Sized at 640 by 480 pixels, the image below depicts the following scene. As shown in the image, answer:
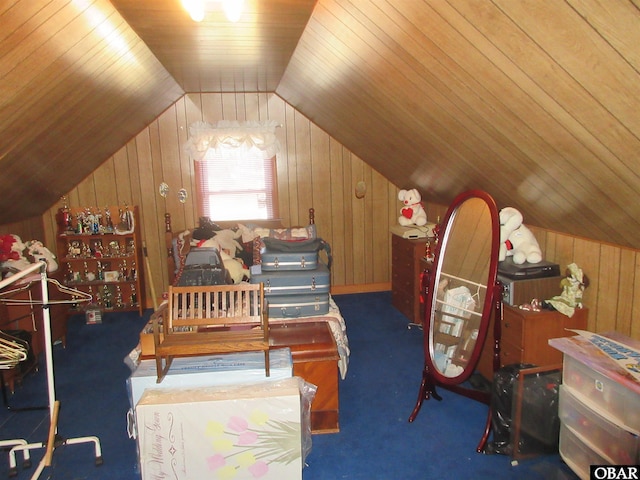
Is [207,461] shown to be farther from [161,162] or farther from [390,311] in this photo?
[161,162]

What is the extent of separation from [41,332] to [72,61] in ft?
8.19

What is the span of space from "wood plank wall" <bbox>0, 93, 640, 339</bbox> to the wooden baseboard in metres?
0.01

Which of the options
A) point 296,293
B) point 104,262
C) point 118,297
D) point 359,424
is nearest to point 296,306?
point 296,293

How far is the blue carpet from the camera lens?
2.42m

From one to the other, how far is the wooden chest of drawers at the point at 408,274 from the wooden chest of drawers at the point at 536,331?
4.77 feet

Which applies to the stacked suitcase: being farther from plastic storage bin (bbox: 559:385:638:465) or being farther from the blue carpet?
plastic storage bin (bbox: 559:385:638:465)

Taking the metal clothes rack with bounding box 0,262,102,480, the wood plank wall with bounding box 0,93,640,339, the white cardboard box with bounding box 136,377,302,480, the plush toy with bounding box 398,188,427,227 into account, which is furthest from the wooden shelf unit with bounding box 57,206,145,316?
the white cardboard box with bounding box 136,377,302,480

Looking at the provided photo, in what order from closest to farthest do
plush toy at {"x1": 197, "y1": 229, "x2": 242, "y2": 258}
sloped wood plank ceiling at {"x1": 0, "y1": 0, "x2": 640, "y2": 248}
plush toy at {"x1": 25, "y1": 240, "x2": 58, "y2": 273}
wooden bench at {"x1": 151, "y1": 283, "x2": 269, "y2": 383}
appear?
sloped wood plank ceiling at {"x1": 0, "y1": 0, "x2": 640, "y2": 248} → wooden bench at {"x1": 151, "y1": 283, "x2": 269, "y2": 383} → plush toy at {"x1": 25, "y1": 240, "x2": 58, "y2": 273} → plush toy at {"x1": 197, "y1": 229, "x2": 242, "y2": 258}

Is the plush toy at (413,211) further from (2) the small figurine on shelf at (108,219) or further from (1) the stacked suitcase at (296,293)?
(2) the small figurine on shelf at (108,219)

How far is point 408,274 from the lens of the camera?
4598mm

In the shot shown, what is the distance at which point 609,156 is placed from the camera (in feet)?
6.18

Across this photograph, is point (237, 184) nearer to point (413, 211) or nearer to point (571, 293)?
point (413, 211)

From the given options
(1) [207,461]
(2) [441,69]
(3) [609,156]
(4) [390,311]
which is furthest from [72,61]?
(4) [390,311]

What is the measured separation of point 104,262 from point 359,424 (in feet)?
12.0
